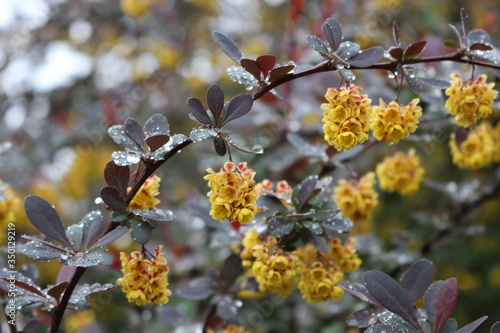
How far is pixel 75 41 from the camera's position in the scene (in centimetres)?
363

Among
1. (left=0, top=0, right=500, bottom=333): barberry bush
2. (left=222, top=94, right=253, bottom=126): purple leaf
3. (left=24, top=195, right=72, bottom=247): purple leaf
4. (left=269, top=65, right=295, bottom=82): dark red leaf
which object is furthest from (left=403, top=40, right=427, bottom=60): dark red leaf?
(left=24, top=195, right=72, bottom=247): purple leaf

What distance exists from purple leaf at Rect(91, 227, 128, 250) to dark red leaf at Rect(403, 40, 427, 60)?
726mm

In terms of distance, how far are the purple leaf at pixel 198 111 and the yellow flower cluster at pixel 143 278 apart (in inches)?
12.4

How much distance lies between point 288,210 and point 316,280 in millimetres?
178

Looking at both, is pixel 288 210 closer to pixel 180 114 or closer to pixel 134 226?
pixel 134 226

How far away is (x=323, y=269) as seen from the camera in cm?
122

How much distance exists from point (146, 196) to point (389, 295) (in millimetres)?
548

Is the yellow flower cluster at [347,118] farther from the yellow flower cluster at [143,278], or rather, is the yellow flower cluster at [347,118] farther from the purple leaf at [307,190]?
the yellow flower cluster at [143,278]

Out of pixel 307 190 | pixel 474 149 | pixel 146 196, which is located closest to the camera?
pixel 146 196

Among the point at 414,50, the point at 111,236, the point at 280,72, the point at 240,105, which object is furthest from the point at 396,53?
the point at 111,236

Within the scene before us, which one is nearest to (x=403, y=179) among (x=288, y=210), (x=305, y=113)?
(x=288, y=210)

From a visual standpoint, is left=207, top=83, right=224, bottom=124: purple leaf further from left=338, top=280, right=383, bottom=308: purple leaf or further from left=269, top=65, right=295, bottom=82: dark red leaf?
left=338, top=280, right=383, bottom=308: purple leaf

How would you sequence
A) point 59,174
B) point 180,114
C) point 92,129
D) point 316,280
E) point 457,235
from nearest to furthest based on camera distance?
point 316,280 < point 457,235 < point 92,129 < point 59,174 < point 180,114

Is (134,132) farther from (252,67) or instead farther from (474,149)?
(474,149)
